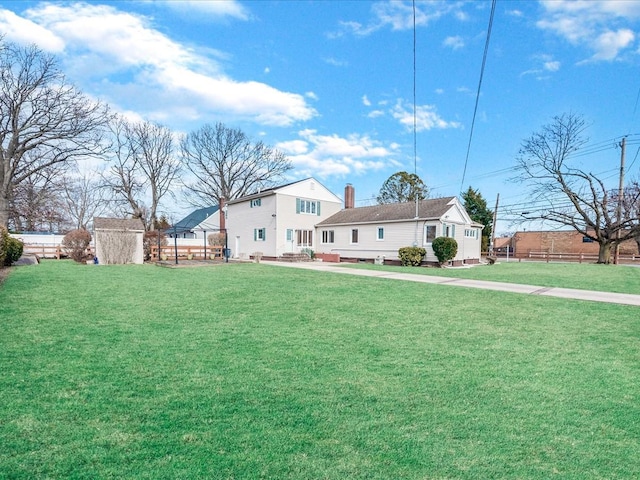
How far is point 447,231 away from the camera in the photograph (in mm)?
23484

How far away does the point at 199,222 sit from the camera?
46.6 meters

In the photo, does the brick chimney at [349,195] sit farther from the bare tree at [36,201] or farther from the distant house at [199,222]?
the bare tree at [36,201]

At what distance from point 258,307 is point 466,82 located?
30.8 feet

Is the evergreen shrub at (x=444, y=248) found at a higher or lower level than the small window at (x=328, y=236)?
lower

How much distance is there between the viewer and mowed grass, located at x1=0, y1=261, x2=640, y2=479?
2.39 m

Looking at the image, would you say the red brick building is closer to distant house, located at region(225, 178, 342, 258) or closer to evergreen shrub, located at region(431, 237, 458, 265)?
evergreen shrub, located at region(431, 237, 458, 265)

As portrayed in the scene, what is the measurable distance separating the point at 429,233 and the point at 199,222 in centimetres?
3282

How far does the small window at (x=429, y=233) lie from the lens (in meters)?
23.3

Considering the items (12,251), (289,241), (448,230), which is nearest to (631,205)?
(448,230)

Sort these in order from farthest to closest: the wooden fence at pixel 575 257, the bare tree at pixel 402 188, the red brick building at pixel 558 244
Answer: the bare tree at pixel 402 188 < the red brick building at pixel 558 244 < the wooden fence at pixel 575 257

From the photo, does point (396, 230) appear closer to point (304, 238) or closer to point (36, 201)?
point (304, 238)

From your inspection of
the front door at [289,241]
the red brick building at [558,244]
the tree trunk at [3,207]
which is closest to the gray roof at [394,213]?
the front door at [289,241]

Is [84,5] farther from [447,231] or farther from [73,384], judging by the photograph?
[447,231]

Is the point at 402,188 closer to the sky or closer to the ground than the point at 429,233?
closer to the sky
